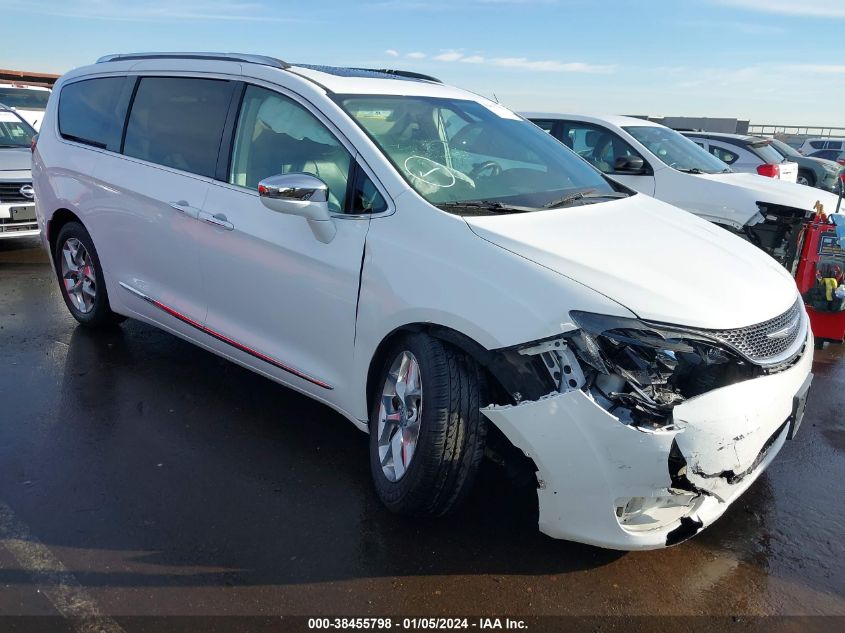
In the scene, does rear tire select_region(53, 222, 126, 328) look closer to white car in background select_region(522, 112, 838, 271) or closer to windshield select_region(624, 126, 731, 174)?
white car in background select_region(522, 112, 838, 271)

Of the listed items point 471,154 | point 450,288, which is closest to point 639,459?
point 450,288

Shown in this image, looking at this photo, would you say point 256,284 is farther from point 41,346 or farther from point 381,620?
point 41,346

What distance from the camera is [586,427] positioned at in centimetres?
254

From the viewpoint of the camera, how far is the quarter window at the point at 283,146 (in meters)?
3.49

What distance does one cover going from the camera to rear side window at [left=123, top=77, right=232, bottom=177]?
162 inches

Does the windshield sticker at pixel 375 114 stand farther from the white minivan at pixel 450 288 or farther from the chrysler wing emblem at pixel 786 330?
the chrysler wing emblem at pixel 786 330

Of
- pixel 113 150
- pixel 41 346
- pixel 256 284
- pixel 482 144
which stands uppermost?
pixel 482 144

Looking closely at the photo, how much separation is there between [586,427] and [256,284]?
189 cm

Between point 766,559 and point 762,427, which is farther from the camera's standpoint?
point 766,559

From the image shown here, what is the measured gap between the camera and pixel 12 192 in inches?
322

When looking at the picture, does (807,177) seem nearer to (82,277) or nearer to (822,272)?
(822,272)

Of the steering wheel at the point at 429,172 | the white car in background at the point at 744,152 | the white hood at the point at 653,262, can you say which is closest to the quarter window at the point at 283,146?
the steering wheel at the point at 429,172

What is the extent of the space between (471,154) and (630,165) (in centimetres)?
463

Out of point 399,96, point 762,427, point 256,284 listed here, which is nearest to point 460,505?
point 762,427
